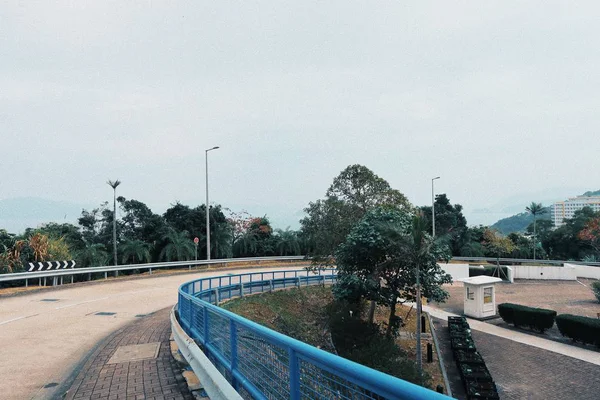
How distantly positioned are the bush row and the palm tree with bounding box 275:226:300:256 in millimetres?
25260

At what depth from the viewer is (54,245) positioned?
22.5 m

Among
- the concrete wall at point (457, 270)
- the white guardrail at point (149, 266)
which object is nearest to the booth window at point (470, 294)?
the white guardrail at point (149, 266)

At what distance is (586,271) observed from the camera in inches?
1465

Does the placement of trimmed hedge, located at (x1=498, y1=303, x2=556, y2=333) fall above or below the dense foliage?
below

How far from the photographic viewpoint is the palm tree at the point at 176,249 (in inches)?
1309

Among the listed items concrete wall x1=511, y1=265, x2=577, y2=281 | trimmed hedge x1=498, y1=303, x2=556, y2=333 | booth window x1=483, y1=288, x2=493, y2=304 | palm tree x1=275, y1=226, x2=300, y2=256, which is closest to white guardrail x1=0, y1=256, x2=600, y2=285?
concrete wall x1=511, y1=265, x2=577, y2=281

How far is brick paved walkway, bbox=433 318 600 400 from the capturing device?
42.5 ft

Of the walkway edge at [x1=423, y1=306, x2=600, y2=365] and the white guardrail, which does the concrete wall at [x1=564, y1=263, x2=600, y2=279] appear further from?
the walkway edge at [x1=423, y1=306, x2=600, y2=365]

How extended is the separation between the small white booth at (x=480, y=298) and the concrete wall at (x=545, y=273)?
53.1 feet

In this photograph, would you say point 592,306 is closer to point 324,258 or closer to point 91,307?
point 324,258

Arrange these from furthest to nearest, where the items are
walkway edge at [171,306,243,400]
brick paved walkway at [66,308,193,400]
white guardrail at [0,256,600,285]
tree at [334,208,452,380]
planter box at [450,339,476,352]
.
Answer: white guardrail at [0,256,600,285] < tree at [334,208,452,380] < planter box at [450,339,476,352] < brick paved walkway at [66,308,193,400] < walkway edge at [171,306,243,400]

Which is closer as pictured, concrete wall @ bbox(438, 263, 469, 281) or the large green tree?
the large green tree

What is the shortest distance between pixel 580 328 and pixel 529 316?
2759 mm

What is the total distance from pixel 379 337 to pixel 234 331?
44.4 feet
